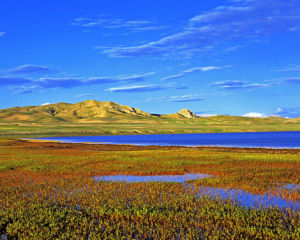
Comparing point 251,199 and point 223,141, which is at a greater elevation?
point 251,199

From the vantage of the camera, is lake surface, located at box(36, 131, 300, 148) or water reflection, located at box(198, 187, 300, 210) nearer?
water reflection, located at box(198, 187, 300, 210)

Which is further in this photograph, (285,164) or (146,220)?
(285,164)

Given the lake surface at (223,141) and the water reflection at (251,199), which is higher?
the water reflection at (251,199)

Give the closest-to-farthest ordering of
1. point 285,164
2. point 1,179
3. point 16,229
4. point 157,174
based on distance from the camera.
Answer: point 16,229
point 1,179
point 157,174
point 285,164

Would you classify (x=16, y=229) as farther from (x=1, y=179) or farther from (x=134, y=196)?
(x=1, y=179)

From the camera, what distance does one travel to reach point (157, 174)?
29500 millimetres

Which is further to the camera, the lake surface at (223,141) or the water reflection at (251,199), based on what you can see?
the lake surface at (223,141)

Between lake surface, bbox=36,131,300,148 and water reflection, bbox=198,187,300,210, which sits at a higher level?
water reflection, bbox=198,187,300,210

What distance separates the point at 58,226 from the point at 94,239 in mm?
2524

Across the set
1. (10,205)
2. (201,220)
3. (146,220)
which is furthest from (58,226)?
(201,220)

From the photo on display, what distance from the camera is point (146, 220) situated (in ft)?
45.5

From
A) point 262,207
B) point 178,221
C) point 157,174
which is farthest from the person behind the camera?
A: point 157,174

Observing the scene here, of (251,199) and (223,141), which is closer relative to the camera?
(251,199)

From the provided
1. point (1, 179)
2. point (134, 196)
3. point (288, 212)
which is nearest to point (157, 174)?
point (134, 196)
